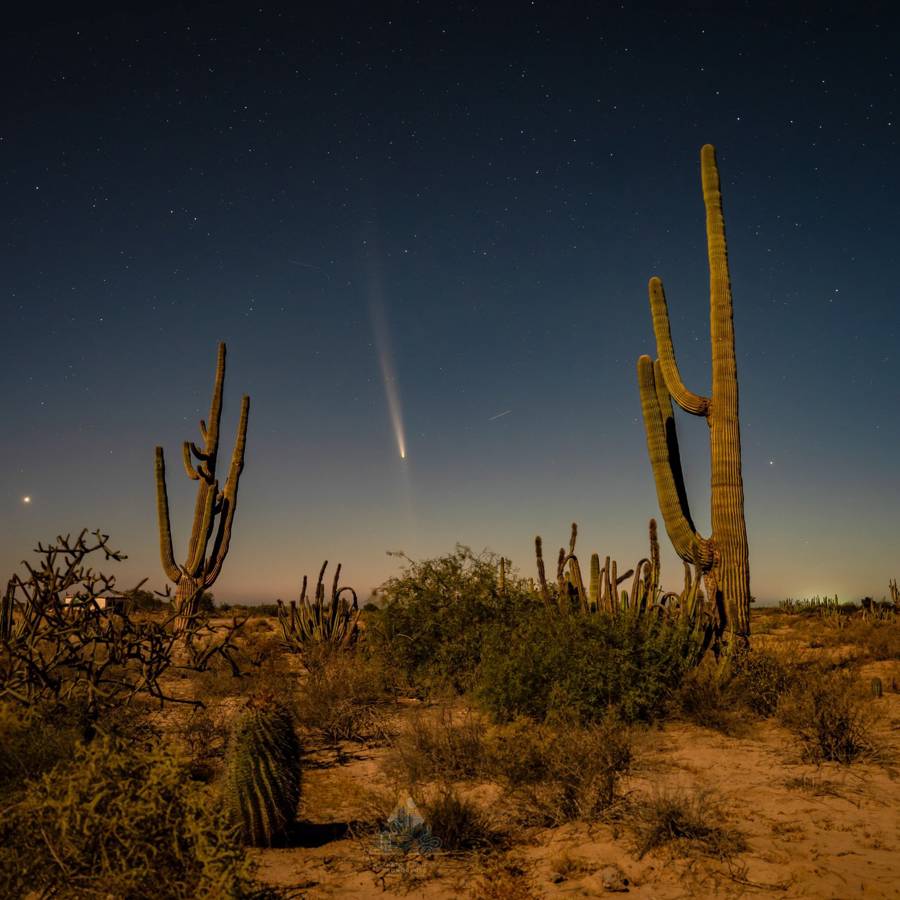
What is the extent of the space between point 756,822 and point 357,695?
5.83 metres

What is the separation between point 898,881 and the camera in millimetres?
4031

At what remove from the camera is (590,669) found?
840cm

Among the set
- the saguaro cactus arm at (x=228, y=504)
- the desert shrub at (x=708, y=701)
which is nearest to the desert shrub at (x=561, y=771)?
the desert shrub at (x=708, y=701)

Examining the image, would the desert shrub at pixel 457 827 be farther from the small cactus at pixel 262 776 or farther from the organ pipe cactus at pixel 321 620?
the organ pipe cactus at pixel 321 620

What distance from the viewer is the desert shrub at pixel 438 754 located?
638 cm

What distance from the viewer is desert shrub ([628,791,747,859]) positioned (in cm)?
450

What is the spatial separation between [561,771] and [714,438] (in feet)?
24.5

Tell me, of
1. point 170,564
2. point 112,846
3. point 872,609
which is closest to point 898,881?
point 112,846

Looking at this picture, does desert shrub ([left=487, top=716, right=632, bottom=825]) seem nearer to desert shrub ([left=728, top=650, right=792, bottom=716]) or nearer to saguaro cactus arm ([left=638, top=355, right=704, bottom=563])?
desert shrub ([left=728, top=650, right=792, bottom=716])

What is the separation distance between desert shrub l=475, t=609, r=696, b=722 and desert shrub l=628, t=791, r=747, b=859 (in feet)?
9.55

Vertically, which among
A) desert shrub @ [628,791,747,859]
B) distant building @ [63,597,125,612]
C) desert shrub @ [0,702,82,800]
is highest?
distant building @ [63,597,125,612]

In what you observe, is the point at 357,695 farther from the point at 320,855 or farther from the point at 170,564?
the point at 170,564

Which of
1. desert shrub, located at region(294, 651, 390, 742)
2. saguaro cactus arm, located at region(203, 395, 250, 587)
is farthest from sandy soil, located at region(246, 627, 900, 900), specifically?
saguaro cactus arm, located at region(203, 395, 250, 587)

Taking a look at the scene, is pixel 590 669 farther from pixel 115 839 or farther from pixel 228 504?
pixel 228 504
